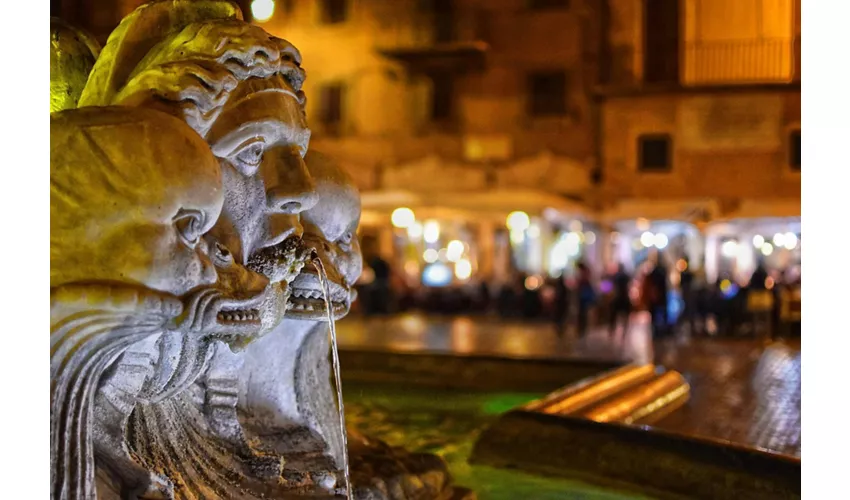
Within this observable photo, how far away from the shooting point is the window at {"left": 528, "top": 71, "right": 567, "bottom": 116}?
22938 millimetres

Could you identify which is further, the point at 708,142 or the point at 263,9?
the point at 263,9

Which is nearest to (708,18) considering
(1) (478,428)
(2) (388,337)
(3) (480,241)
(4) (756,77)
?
(4) (756,77)

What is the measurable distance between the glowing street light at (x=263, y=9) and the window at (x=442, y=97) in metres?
4.75

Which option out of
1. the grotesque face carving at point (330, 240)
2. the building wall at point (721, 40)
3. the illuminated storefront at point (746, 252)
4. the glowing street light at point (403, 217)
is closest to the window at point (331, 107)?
the building wall at point (721, 40)

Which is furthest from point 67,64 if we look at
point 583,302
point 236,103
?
point 583,302

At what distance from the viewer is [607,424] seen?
453cm

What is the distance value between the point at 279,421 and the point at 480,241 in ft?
66.5

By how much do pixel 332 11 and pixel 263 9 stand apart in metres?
1.88

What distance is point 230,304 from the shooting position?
2.34 metres

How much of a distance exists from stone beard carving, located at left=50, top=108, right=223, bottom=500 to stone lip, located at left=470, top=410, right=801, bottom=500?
2.72 meters

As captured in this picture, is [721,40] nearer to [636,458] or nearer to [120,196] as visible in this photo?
[636,458]

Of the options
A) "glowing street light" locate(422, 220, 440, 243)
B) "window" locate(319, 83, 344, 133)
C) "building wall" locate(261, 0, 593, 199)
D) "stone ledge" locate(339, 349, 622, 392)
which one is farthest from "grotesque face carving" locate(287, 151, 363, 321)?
"window" locate(319, 83, 344, 133)

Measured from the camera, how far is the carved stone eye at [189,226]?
7.20 feet
